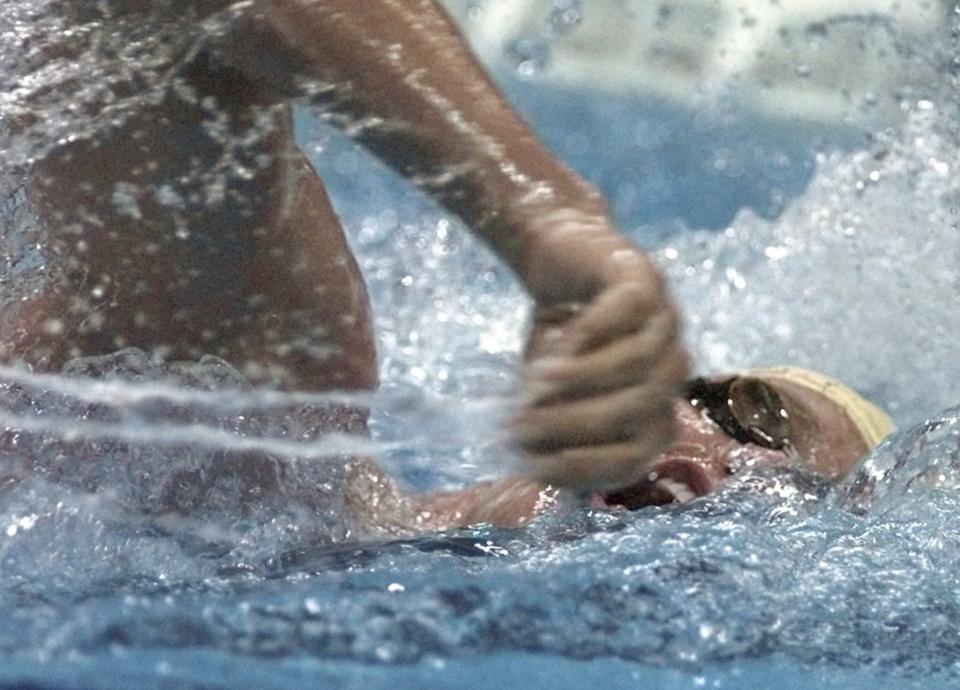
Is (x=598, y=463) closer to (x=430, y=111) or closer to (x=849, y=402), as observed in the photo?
(x=430, y=111)

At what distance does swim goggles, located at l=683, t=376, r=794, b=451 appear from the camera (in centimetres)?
108

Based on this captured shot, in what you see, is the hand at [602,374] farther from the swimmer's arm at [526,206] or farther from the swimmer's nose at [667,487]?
the swimmer's nose at [667,487]

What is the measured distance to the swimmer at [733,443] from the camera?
3.30 feet

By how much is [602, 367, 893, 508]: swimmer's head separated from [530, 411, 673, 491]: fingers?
0.35 m

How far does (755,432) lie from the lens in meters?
1.08

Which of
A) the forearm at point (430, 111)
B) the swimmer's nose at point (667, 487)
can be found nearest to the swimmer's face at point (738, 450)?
the swimmer's nose at point (667, 487)

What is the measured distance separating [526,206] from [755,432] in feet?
1.47

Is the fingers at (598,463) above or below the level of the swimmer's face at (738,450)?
above

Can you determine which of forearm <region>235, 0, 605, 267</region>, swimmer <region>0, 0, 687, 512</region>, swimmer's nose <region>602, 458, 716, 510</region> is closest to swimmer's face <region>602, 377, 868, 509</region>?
swimmer's nose <region>602, 458, 716, 510</region>

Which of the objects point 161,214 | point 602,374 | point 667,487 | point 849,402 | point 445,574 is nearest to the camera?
point 602,374

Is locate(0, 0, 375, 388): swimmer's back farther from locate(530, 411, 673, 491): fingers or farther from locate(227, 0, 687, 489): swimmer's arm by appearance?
locate(530, 411, 673, 491): fingers

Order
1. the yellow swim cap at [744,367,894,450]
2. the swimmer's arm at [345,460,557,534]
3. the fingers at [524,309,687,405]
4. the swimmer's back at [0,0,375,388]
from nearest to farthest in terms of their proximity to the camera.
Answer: the fingers at [524,309,687,405] → the swimmer's back at [0,0,375,388] → the swimmer's arm at [345,460,557,534] → the yellow swim cap at [744,367,894,450]

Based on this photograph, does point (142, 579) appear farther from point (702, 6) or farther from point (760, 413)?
point (702, 6)

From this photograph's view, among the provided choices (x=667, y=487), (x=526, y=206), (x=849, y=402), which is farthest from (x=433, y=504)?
(x=526, y=206)
